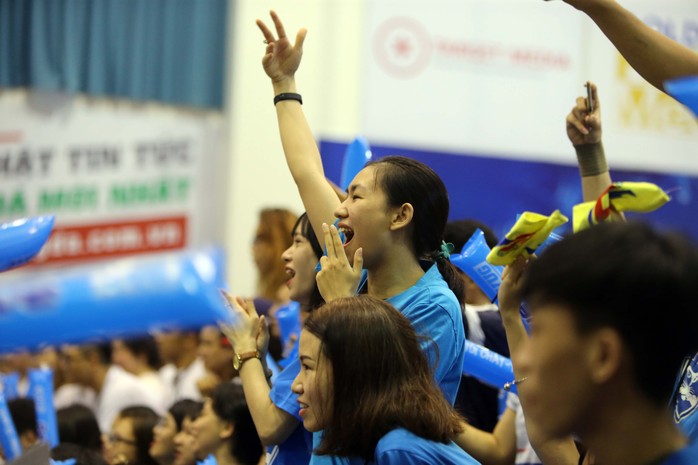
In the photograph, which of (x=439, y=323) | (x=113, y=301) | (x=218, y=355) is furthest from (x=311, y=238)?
(x=113, y=301)

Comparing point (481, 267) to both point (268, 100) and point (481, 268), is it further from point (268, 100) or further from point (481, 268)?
point (268, 100)

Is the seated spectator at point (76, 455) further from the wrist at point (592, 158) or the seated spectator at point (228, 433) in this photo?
the wrist at point (592, 158)

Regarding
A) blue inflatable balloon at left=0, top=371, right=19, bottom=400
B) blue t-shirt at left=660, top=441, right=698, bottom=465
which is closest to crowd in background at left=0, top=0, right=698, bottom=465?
blue t-shirt at left=660, top=441, right=698, bottom=465

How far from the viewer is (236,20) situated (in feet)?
23.0

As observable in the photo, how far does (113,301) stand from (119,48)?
631cm

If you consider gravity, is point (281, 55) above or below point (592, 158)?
above

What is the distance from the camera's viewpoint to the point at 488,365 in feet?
8.48

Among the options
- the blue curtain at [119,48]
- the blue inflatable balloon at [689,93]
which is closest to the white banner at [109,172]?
the blue curtain at [119,48]

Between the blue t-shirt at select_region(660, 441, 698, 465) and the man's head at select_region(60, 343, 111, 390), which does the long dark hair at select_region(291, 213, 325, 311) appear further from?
the man's head at select_region(60, 343, 111, 390)

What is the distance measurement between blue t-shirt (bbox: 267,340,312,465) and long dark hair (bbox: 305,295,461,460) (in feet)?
1.21

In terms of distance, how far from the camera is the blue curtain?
6617mm

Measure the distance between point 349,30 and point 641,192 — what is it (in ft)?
18.2

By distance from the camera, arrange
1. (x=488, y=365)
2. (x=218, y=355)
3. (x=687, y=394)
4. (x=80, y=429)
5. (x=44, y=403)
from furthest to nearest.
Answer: (x=218, y=355)
(x=80, y=429)
(x=44, y=403)
(x=488, y=365)
(x=687, y=394)

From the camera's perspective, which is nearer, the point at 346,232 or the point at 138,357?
the point at 346,232
